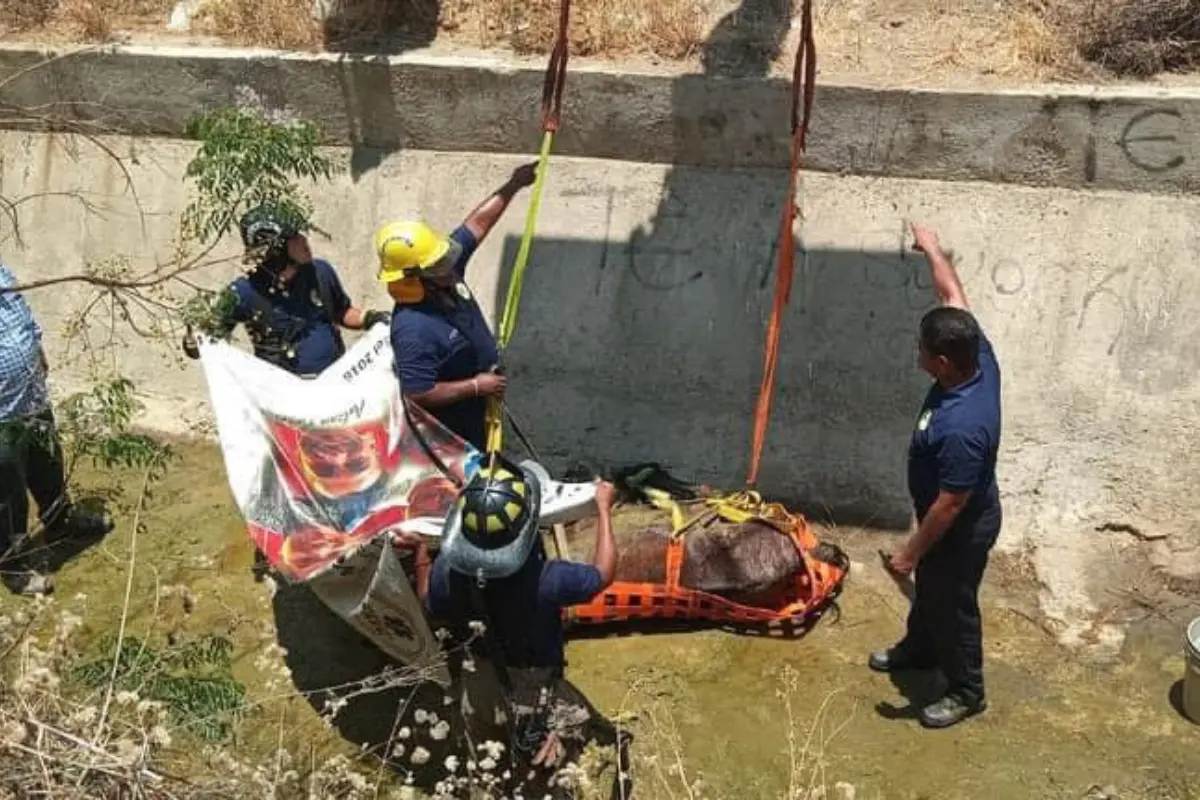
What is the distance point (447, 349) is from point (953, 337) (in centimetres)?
212

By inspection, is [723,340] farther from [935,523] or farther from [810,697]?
[935,523]

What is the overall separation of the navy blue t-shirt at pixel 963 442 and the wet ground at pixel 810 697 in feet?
3.47

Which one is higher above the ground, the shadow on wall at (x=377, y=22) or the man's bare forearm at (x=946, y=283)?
the shadow on wall at (x=377, y=22)

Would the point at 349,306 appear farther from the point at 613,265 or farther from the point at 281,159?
the point at 613,265

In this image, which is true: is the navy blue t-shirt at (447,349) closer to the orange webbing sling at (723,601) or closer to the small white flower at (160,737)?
the orange webbing sling at (723,601)

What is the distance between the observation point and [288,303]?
6137mm

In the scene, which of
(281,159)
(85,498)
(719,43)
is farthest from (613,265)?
(85,498)

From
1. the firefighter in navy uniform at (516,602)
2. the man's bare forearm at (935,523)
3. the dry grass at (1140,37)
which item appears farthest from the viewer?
the dry grass at (1140,37)

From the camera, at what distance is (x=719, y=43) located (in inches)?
283

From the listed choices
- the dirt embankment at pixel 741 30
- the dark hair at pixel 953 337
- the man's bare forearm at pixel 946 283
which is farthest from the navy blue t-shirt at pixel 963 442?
the dirt embankment at pixel 741 30

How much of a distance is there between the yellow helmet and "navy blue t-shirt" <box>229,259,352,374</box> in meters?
0.85

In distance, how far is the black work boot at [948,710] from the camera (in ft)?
17.7

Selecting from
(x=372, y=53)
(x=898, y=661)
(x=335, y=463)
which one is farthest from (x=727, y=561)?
(x=372, y=53)

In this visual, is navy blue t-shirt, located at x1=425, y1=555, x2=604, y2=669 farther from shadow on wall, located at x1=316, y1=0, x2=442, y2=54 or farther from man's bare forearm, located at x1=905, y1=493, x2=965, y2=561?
shadow on wall, located at x1=316, y1=0, x2=442, y2=54
